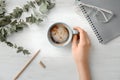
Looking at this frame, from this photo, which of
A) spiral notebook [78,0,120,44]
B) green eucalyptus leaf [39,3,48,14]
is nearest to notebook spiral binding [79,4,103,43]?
spiral notebook [78,0,120,44]

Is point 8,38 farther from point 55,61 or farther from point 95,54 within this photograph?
point 95,54

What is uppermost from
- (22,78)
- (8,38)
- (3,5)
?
(3,5)

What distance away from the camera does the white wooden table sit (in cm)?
91

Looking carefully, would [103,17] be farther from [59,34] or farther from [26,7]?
[26,7]

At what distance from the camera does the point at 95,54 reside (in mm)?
914

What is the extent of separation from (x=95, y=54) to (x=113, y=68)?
7 centimetres

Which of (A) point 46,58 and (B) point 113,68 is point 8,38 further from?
(B) point 113,68

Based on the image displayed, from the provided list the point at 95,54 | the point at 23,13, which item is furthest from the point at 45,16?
the point at 95,54

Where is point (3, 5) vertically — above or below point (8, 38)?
above

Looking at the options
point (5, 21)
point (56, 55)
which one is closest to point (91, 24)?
point (56, 55)

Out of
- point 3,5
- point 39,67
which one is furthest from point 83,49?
point 3,5

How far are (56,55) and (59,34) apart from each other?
7 centimetres

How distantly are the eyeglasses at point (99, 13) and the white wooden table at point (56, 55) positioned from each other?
32mm

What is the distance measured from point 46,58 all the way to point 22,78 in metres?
0.10
